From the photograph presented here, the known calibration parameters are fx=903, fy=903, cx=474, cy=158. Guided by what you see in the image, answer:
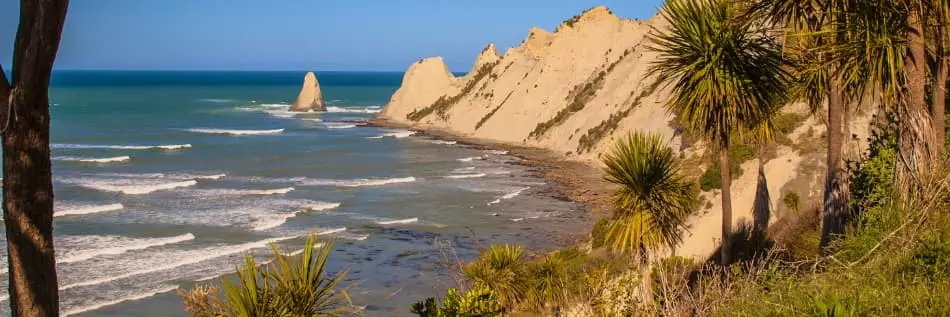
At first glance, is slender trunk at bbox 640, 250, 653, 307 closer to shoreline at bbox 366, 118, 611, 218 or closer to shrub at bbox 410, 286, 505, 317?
shrub at bbox 410, 286, 505, 317

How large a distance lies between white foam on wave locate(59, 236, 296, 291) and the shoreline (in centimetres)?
1082

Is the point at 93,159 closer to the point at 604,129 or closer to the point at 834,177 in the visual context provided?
the point at 604,129

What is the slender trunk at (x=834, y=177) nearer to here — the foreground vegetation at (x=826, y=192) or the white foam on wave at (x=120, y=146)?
the foreground vegetation at (x=826, y=192)

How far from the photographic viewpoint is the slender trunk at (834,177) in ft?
42.2

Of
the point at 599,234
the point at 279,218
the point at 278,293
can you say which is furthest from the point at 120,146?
the point at 278,293

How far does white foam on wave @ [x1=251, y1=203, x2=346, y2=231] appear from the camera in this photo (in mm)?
31297

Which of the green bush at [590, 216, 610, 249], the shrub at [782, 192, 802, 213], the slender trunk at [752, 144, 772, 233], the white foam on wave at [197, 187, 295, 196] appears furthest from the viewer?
the white foam on wave at [197, 187, 295, 196]

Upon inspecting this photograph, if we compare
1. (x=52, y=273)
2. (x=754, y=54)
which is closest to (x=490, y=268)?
(x=754, y=54)

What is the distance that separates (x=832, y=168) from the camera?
13516 mm

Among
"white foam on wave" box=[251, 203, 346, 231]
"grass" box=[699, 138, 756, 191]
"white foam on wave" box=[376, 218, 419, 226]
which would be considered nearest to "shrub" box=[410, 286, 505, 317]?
"grass" box=[699, 138, 756, 191]

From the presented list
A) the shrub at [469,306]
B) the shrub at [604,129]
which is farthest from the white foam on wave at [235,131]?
the shrub at [469,306]

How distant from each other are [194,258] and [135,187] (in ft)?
54.8

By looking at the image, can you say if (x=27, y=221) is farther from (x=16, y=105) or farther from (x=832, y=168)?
(x=832, y=168)

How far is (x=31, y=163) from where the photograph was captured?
6.42 metres
